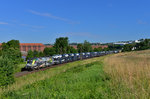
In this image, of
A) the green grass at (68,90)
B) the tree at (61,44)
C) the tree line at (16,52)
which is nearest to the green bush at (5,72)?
the tree line at (16,52)

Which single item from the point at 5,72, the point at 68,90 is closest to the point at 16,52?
the point at 5,72

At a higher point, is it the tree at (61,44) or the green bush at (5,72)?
the tree at (61,44)

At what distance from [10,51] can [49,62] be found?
9310 mm

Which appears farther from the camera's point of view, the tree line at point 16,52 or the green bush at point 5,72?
the tree line at point 16,52

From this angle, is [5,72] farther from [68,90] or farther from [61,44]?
[61,44]

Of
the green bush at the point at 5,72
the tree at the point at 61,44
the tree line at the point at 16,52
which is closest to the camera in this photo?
the green bush at the point at 5,72

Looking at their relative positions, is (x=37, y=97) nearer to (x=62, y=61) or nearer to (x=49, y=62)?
(x=49, y=62)

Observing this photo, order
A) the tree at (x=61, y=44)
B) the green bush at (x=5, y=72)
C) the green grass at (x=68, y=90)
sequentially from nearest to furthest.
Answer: the green grass at (x=68, y=90) → the green bush at (x=5, y=72) → the tree at (x=61, y=44)

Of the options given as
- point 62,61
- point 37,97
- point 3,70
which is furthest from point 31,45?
point 37,97

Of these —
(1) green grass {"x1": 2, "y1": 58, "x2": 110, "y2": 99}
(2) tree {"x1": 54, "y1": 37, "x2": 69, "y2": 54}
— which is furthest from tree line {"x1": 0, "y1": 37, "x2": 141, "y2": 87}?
(1) green grass {"x1": 2, "y1": 58, "x2": 110, "y2": 99}

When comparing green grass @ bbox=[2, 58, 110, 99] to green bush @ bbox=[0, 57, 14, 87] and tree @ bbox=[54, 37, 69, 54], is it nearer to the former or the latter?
green bush @ bbox=[0, 57, 14, 87]

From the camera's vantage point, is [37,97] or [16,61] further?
[16,61]

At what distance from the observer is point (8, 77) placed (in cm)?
1786

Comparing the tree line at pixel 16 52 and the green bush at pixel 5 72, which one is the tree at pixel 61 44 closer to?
the tree line at pixel 16 52
